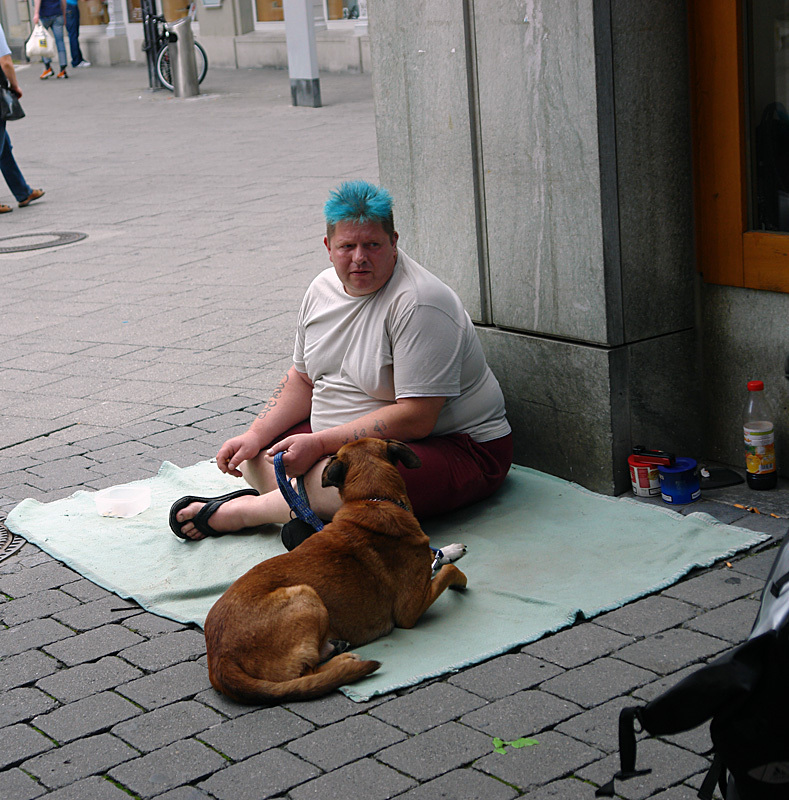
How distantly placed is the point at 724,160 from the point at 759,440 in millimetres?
1093

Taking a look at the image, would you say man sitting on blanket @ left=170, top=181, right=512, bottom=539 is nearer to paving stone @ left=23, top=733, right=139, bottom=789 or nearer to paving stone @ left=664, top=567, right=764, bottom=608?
paving stone @ left=664, top=567, right=764, bottom=608

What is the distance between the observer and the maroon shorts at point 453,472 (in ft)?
13.9

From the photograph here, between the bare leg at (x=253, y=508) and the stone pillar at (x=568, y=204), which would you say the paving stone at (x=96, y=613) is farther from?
the stone pillar at (x=568, y=204)

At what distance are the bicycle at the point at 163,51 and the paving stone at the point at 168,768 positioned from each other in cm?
2067

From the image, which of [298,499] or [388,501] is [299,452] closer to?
[298,499]

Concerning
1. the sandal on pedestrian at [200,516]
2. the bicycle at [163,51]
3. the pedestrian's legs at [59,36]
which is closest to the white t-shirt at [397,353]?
the sandal on pedestrian at [200,516]

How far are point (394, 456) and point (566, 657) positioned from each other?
88 centimetres

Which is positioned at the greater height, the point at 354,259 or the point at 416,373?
the point at 354,259

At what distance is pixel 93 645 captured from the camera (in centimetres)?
369

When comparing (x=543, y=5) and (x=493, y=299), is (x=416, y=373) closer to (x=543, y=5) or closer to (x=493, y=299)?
(x=493, y=299)

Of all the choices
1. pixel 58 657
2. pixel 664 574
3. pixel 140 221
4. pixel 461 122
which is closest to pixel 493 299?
pixel 461 122

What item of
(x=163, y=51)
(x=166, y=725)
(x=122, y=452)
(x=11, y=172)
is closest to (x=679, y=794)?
(x=166, y=725)

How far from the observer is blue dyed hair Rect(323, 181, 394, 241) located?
4109 mm

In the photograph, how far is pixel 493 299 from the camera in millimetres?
5047
